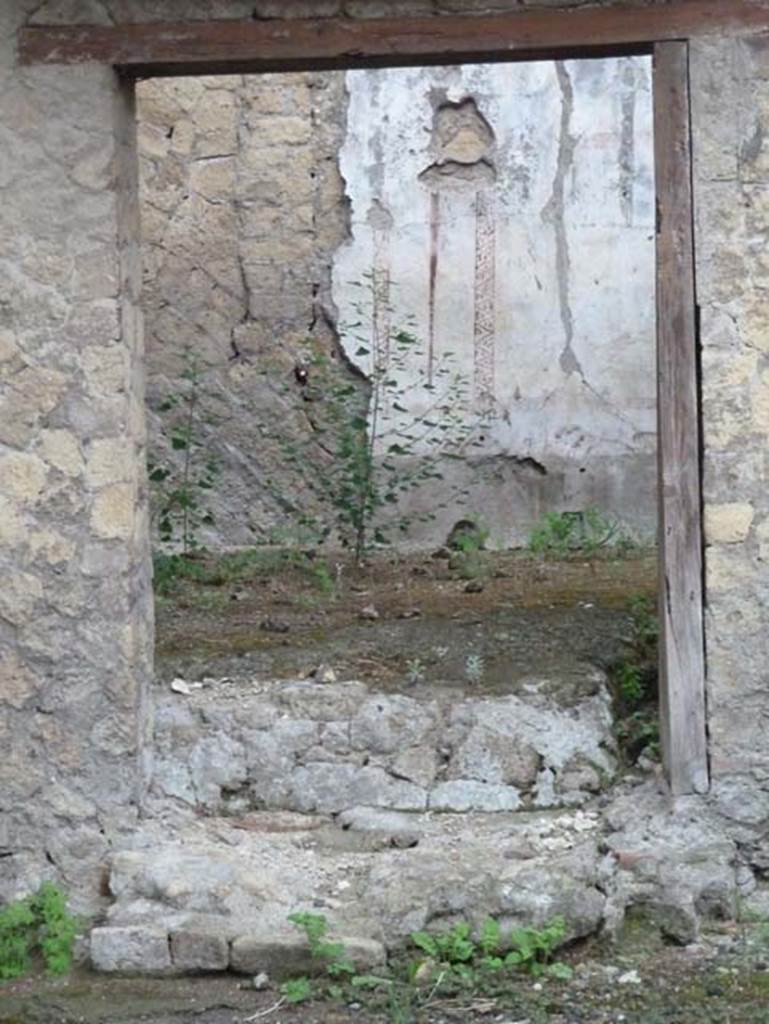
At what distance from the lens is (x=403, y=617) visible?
6664 millimetres

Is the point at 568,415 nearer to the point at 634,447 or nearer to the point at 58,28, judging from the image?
the point at 634,447

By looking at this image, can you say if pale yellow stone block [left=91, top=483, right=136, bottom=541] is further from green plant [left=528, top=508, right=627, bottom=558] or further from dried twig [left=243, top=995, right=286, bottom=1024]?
green plant [left=528, top=508, right=627, bottom=558]

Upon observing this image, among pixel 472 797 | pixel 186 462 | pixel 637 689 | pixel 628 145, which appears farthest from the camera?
pixel 628 145

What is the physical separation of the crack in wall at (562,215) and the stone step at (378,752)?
10.1 feet

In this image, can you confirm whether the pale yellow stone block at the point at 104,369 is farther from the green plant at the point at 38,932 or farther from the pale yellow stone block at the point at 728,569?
the pale yellow stone block at the point at 728,569

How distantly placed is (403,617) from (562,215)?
8.56ft

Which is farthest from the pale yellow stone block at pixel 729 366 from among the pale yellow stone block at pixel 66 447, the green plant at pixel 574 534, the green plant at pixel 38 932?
the green plant at pixel 574 534

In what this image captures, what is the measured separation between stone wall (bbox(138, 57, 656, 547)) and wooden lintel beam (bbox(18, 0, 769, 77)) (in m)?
3.23

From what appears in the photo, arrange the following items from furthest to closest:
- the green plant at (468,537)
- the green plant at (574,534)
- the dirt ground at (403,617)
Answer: the green plant at (468,537) < the green plant at (574,534) < the dirt ground at (403,617)

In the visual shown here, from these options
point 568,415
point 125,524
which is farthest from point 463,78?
point 125,524

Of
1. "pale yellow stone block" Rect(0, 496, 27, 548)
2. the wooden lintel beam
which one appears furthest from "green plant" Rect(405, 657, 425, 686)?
the wooden lintel beam

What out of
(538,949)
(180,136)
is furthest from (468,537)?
(538,949)

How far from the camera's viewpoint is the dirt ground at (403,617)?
604cm

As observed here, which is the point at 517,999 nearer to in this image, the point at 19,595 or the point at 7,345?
the point at 19,595
